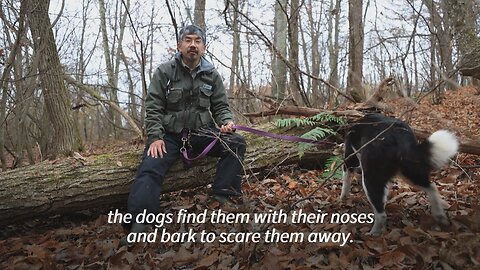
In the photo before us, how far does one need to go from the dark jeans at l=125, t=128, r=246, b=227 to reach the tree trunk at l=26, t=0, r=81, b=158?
9.39 ft

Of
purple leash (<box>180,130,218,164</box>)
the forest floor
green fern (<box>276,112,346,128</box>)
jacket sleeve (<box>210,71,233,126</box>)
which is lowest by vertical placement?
the forest floor

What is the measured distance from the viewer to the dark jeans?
12.6 ft

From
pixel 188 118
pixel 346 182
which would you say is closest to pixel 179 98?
pixel 188 118

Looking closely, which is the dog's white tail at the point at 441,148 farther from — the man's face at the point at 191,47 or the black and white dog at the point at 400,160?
the man's face at the point at 191,47

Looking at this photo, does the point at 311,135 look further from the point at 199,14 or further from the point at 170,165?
the point at 199,14

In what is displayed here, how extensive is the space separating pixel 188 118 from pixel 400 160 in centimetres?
239

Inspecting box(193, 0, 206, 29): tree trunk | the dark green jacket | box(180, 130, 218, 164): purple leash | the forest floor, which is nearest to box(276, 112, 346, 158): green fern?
the forest floor

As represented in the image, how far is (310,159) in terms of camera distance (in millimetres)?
5406

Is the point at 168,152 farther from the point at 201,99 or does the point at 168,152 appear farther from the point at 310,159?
the point at 310,159

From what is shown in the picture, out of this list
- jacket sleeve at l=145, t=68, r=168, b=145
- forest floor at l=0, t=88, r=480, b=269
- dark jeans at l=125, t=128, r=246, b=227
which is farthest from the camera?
jacket sleeve at l=145, t=68, r=168, b=145

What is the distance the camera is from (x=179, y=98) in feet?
14.7

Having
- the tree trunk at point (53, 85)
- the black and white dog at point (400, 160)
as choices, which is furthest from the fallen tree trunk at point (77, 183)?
the tree trunk at point (53, 85)

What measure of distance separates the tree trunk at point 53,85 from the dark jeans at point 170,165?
9.39 ft

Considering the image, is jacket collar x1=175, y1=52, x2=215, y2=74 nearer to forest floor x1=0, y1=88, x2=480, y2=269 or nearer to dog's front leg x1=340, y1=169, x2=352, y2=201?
forest floor x1=0, y1=88, x2=480, y2=269
